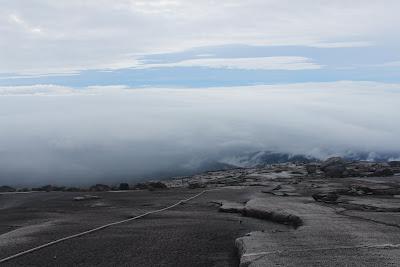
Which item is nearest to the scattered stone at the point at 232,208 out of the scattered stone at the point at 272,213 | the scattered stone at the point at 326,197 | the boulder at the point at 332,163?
the scattered stone at the point at 272,213

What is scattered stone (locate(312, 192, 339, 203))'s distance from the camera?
18258 millimetres

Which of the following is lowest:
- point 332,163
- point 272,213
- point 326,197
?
point 272,213

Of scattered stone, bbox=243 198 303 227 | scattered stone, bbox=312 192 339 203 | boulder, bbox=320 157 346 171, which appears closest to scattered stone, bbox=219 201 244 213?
scattered stone, bbox=243 198 303 227

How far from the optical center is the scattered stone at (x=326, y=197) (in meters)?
18.3

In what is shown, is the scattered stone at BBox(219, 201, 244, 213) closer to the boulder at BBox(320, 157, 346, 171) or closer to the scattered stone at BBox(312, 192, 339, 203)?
the scattered stone at BBox(312, 192, 339, 203)

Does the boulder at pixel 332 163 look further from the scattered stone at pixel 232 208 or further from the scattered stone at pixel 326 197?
the scattered stone at pixel 232 208

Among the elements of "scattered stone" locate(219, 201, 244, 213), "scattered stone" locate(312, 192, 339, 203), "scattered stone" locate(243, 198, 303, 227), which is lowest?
"scattered stone" locate(243, 198, 303, 227)

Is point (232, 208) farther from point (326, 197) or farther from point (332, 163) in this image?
point (332, 163)

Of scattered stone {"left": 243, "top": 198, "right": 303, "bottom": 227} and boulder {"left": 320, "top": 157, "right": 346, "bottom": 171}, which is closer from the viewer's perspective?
scattered stone {"left": 243, "top": 198, "right": 303, "bottom": 227}

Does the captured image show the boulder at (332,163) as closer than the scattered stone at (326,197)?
No

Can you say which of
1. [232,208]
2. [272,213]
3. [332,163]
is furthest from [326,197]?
[332,163]

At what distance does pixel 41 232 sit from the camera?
11.4m

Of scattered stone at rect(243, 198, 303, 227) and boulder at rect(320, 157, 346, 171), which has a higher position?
boulder at rect(320, 157, 346, 171)

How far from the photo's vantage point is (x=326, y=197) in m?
18.8
